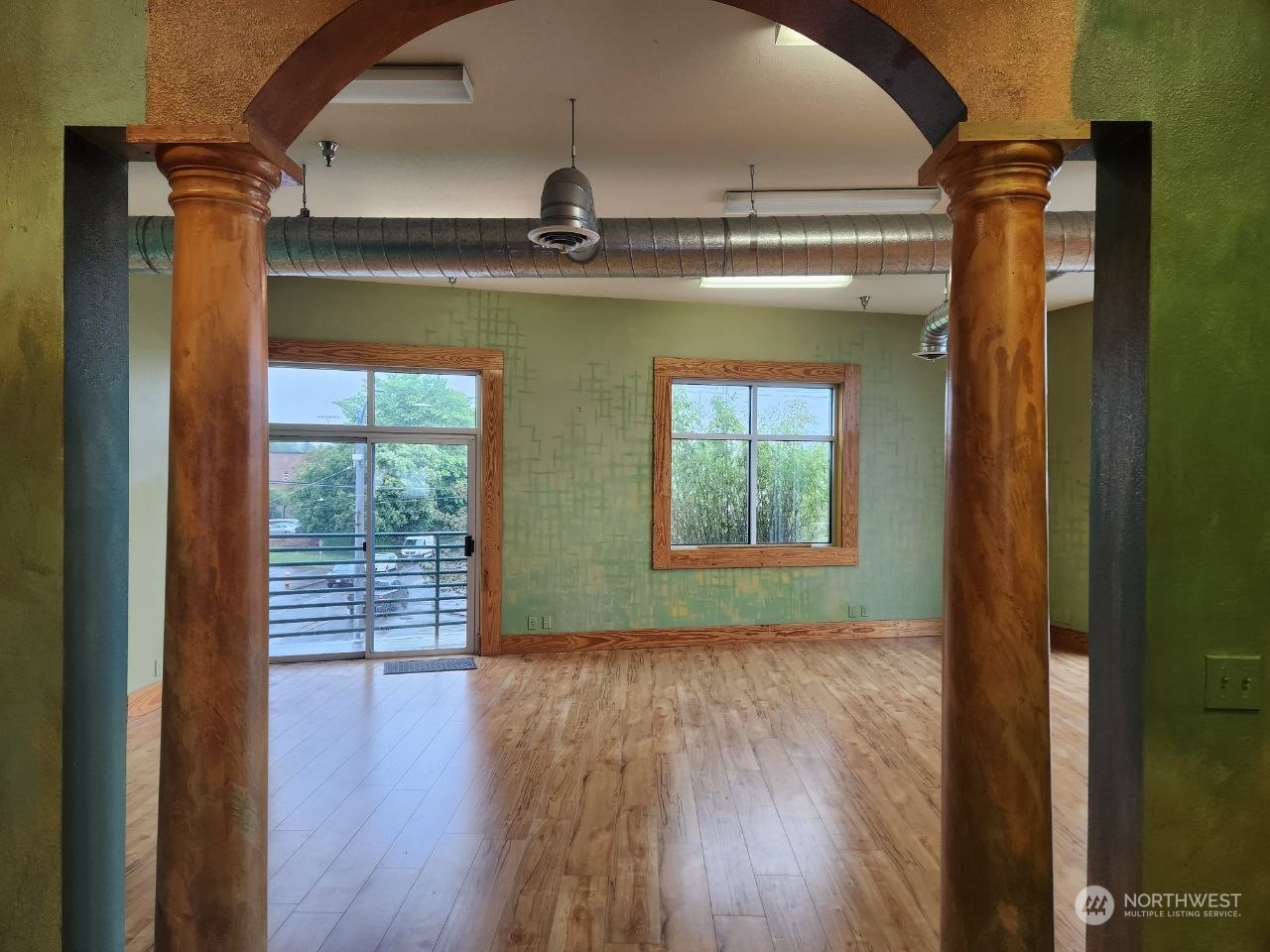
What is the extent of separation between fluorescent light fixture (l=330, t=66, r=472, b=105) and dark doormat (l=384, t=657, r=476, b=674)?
417 centimetres

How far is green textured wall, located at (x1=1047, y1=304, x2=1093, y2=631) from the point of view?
6.31 metres

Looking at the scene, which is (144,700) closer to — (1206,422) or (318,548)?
(318,548)

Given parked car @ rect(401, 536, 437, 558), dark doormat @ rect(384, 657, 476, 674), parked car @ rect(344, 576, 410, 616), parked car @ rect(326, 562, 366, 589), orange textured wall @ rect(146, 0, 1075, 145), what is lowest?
dark doormat @ rect(384, 657, 476, 674)

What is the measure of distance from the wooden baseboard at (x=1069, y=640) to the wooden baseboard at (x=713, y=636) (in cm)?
101

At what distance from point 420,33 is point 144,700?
15.5 feet

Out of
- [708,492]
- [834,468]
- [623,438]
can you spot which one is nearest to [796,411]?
[834,468]

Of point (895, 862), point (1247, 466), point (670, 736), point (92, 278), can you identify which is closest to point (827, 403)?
point (670, 736)

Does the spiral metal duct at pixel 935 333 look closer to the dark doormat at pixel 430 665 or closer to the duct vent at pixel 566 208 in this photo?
the duct vent at pixel 566 208

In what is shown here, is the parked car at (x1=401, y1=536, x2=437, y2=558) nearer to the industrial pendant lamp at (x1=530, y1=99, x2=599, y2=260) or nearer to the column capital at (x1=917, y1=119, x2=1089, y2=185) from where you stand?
the industrial pendant lamp at (x1=530, y1=99, x2=599, y2=260)

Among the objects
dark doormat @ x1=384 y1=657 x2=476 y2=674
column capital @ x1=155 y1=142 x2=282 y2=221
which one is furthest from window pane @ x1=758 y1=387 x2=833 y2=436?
column capital @ x1=155 y1=142 x2=282 y2=221

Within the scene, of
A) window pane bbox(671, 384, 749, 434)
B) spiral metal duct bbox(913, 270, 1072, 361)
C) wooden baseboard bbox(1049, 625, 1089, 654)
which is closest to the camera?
spiral metal duct bbox(913, 270, 1072, 361)

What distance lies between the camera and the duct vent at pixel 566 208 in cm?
291

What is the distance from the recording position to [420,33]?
1.75 metres

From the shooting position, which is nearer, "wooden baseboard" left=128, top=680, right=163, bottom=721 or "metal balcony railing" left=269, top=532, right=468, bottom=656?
"wooden baseboard" left=128, top=680, right=163, bottom=721
